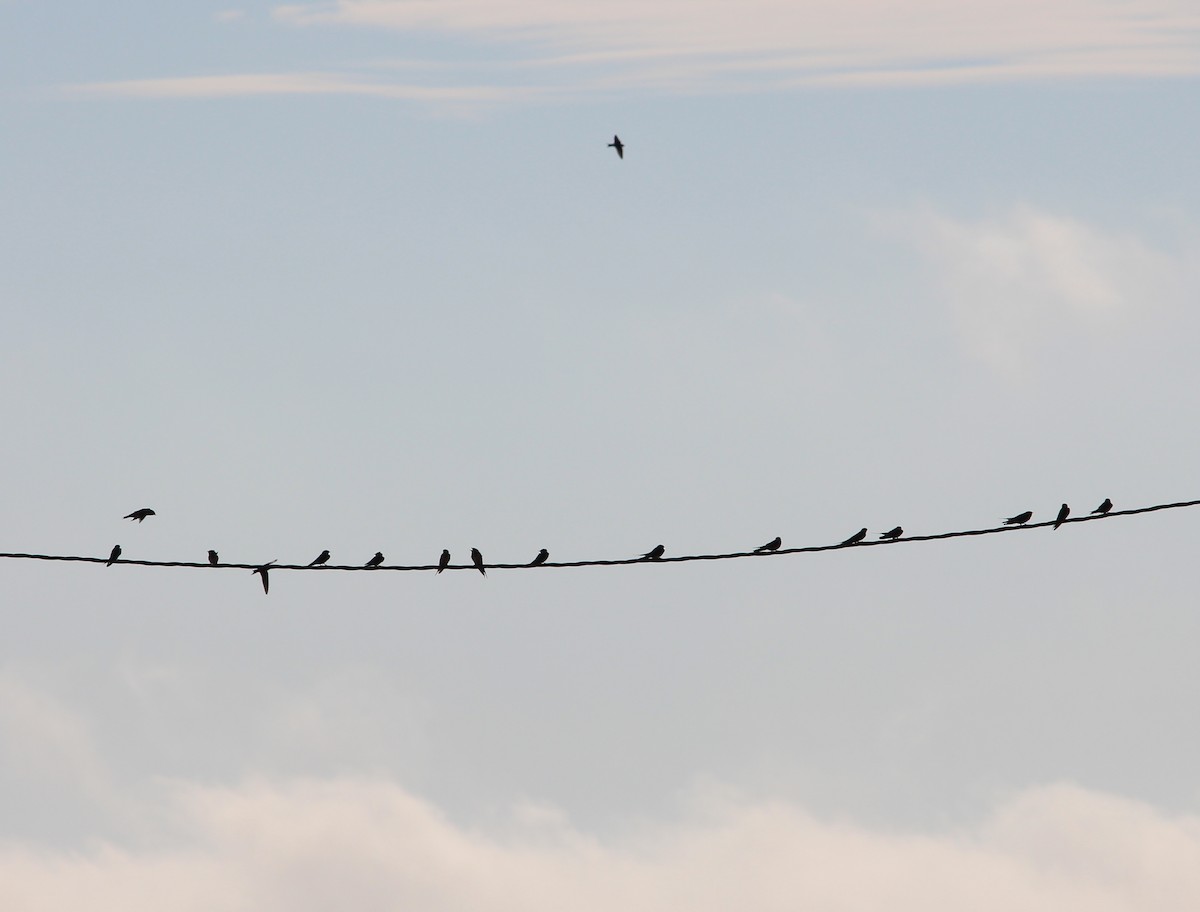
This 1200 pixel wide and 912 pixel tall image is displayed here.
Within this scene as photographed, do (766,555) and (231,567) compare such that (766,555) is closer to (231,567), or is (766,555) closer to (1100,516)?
(1100,516)

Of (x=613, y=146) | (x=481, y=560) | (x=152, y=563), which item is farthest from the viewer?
(x=613, y=146)

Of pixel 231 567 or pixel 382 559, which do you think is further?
pixel 382 559

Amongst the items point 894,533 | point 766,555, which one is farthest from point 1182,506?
point 894,533

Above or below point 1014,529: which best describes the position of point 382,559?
above

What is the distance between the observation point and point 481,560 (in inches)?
2361

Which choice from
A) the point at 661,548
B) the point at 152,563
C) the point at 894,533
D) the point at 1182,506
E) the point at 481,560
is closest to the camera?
the point at 1182,506

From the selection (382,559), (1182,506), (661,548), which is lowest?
(1182,506)

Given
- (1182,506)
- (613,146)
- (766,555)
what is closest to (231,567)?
(766,555)

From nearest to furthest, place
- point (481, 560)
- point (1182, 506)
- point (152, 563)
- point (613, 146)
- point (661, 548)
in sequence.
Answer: point (1182, 506) → point (152, 563) → point (661, 548) → point (481, 560) → point (613, 146)

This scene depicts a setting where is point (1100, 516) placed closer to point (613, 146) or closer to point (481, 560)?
point (481, 560)

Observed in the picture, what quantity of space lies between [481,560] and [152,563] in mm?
24266

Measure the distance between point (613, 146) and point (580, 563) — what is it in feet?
121

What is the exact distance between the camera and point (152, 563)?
36.2 metres

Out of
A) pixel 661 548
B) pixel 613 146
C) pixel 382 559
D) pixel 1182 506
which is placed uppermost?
pixel 613 146
